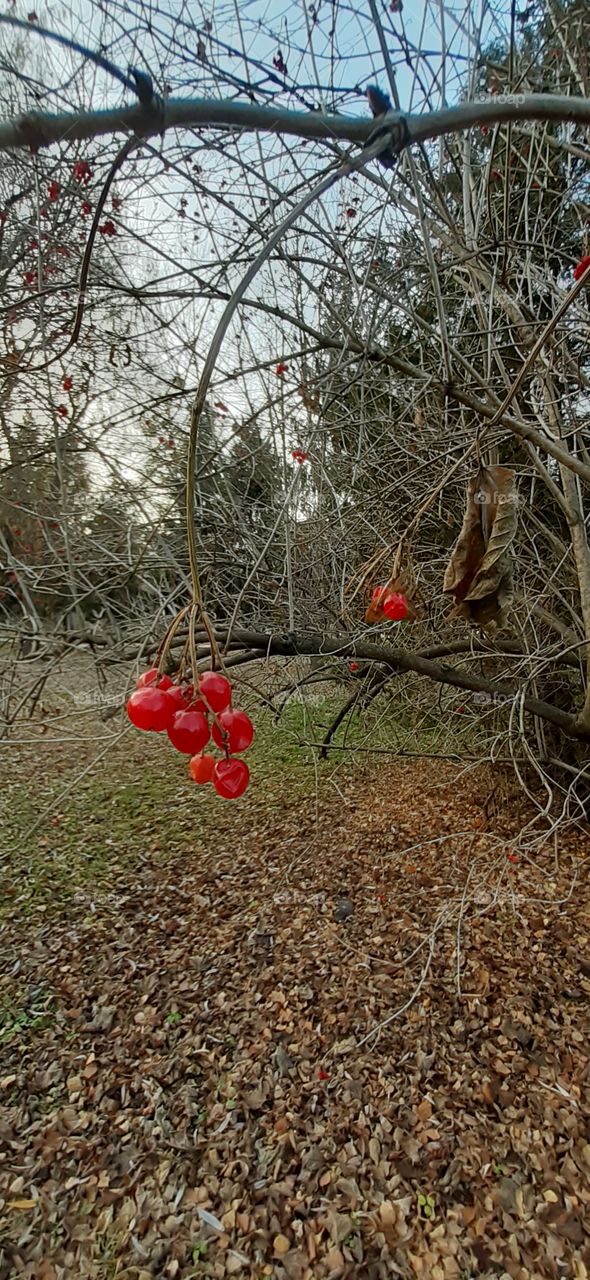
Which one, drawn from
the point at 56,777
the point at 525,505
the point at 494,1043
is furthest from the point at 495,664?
the point at 56,777

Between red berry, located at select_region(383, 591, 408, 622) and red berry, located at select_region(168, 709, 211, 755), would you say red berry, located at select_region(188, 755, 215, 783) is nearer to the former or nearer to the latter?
red berry, located at select_region(168, 709, 211, 755)

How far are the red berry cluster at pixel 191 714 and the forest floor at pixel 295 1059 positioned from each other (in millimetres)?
786

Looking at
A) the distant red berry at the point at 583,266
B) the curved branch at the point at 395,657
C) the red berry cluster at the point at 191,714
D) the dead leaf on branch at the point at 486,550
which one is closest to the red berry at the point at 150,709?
the red berry cluster at the point at 191,714

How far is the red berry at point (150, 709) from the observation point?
830mm

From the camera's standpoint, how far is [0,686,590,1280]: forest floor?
60.7 inches

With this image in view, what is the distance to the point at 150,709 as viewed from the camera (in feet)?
2.75

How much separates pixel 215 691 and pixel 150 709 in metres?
0.11

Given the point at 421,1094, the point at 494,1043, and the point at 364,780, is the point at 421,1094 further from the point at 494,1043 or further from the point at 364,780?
the point at 364,780

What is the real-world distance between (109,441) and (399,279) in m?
1.78

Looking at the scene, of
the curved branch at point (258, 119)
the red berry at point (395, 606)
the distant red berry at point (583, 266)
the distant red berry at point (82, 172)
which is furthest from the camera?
the distant red berry at point (82, 172)

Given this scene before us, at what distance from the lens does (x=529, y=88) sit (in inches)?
93.4

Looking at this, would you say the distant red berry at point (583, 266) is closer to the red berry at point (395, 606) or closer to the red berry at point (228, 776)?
the red berry at point (395, 606)

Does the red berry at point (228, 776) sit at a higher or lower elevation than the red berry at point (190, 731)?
lower

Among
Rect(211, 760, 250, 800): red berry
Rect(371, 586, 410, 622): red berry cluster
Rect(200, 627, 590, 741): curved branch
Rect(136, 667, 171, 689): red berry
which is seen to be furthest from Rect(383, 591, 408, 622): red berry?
Rect(200, 627, 590, 741): curved branch
